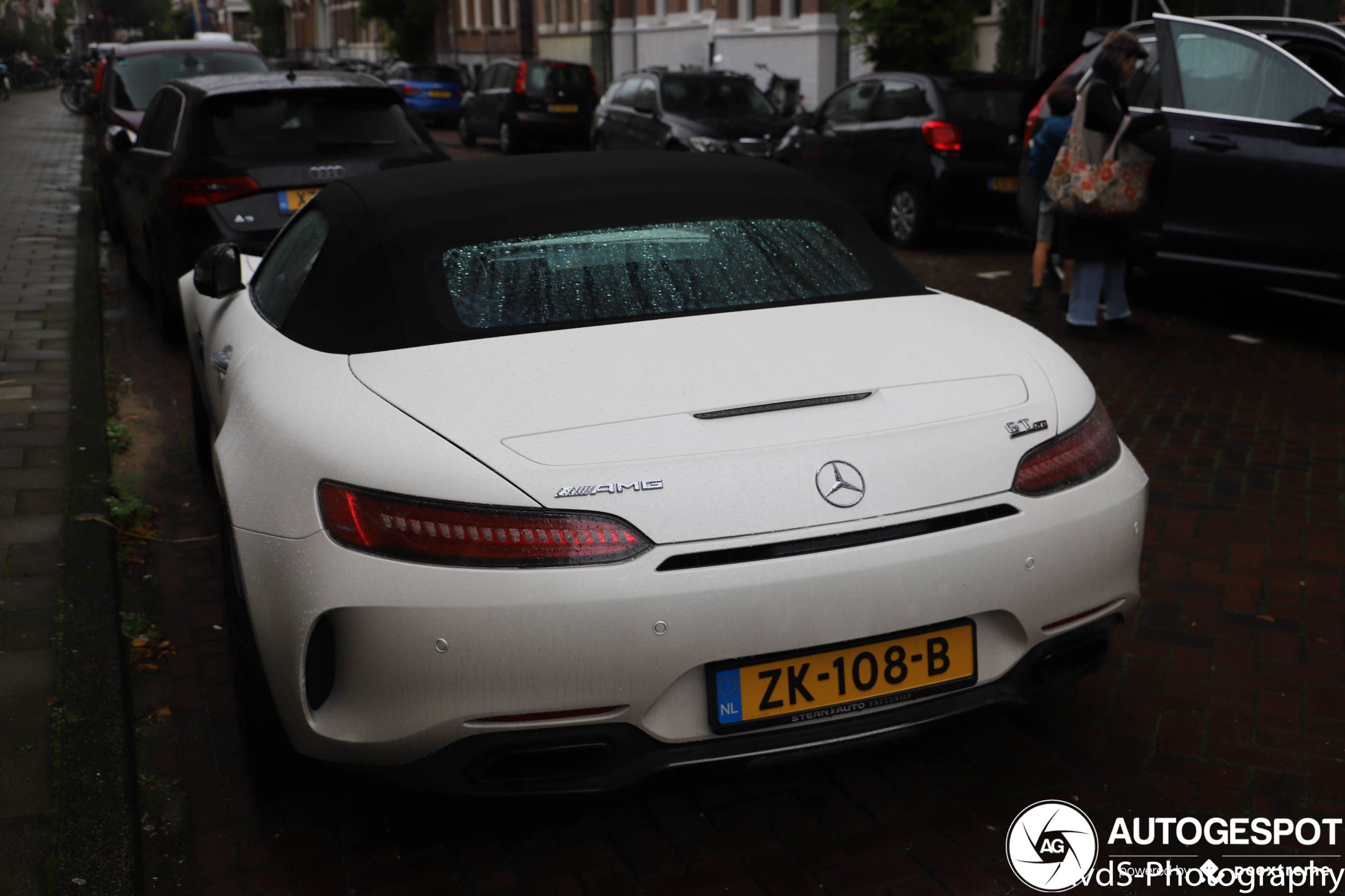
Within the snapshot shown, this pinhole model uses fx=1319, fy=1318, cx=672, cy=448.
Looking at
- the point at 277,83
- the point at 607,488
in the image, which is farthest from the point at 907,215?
the point at 607,488

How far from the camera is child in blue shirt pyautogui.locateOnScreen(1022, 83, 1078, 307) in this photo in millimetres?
8539

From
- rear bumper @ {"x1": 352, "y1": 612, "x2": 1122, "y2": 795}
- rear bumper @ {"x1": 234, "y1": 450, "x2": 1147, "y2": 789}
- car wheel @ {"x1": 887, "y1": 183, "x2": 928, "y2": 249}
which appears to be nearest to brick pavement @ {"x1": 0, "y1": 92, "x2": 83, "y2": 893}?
rear bumper @ {"x1": 234, "y1": 450, "x2": 1147, "y2": 789}

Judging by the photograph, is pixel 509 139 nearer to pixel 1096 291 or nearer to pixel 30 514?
pixel 1096 291

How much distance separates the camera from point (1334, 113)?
7.08 meters

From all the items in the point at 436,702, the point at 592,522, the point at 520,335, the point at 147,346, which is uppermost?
the point at 520,335

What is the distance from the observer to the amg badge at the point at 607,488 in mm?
2373

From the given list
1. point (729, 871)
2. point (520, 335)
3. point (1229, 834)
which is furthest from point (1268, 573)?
point (520, 335)

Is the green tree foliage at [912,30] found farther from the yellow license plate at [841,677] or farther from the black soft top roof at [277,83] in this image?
the yellow license plate at [841,677]

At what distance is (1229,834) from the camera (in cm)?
285

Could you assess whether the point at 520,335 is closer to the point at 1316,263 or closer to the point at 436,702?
the point at 436,702

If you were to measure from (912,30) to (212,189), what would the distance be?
50.0 feet

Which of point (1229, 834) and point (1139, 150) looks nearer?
point (1229, 834)

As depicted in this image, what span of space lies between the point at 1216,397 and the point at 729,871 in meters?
4.79

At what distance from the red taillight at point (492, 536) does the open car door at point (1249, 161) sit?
20.1ft
